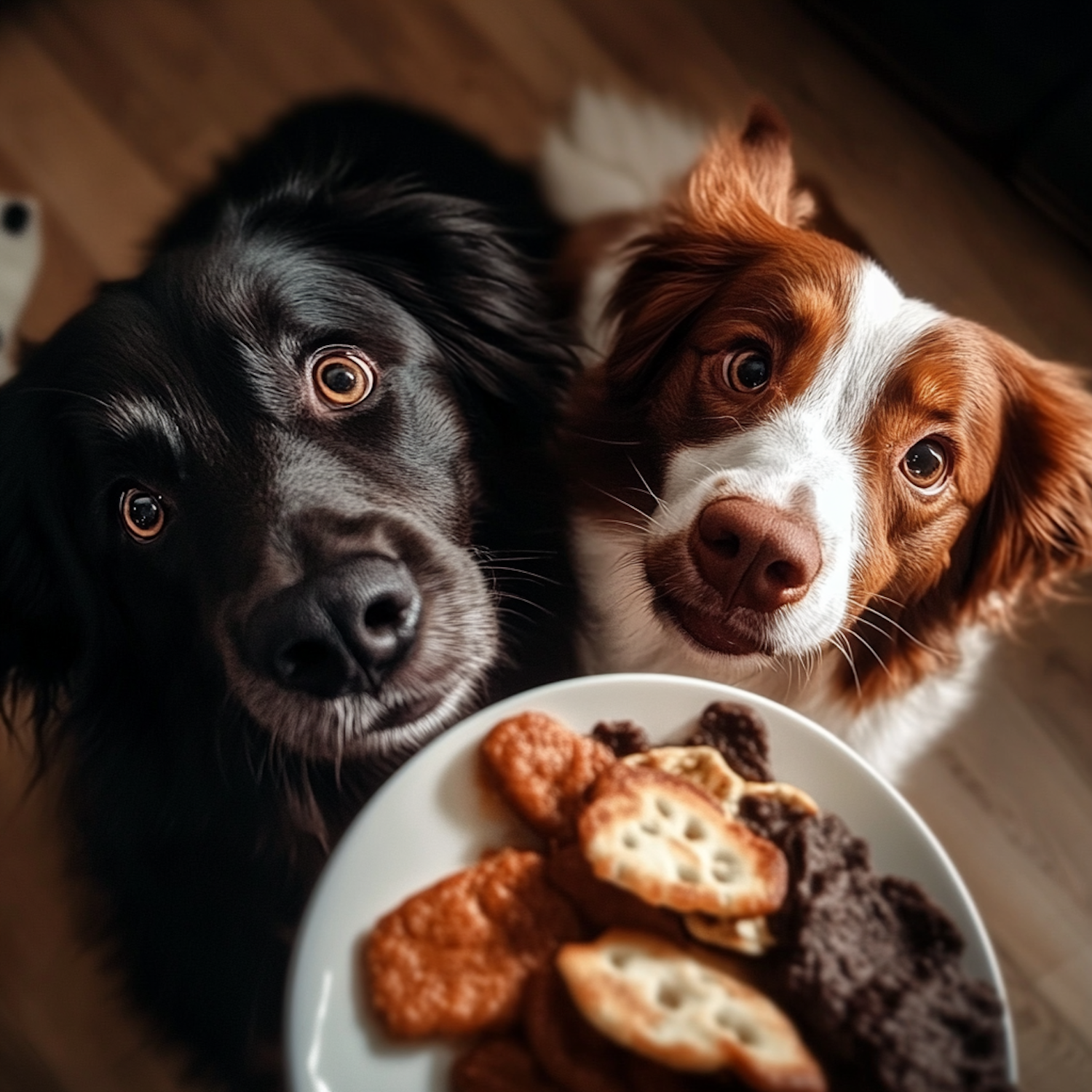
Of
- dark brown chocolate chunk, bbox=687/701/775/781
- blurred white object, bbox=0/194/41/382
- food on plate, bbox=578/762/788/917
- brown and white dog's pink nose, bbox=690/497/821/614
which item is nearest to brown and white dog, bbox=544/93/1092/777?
brown and white dog's pink nose, bbox=690/497/821/614

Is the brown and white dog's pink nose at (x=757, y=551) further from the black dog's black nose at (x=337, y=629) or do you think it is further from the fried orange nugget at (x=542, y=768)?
the black dog's black nose at (x=337, y=629)

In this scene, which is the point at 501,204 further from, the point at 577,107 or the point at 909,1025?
the point at 909,1025

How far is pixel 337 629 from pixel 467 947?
36cm

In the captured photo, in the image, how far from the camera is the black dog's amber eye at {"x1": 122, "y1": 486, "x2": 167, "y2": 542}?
4.00 ft

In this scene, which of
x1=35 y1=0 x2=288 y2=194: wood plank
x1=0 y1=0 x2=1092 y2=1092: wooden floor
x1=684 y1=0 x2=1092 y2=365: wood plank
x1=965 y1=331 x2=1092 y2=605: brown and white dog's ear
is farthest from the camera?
x1=35 y1=0 x2=288 y2=194: wood plank

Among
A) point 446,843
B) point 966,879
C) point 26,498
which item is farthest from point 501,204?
point 966,879

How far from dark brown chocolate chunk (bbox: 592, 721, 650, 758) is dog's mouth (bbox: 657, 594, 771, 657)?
0.54ft

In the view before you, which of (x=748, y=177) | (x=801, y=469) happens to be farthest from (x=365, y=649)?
(x=748, y=177)

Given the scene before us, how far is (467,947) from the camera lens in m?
1.01

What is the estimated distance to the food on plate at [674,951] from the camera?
3.09 ft

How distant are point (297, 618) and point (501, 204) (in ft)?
3.12

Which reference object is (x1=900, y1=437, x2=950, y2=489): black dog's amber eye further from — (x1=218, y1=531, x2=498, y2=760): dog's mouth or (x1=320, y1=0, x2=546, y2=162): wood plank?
(x1=320, y1=0, x2=546, y2=162): wood plank

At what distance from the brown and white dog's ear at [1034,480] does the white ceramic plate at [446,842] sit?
41 centimetres

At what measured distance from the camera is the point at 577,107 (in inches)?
76.0
